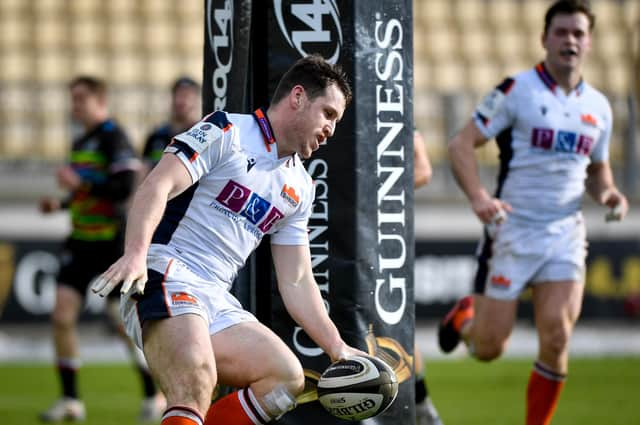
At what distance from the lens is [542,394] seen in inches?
278

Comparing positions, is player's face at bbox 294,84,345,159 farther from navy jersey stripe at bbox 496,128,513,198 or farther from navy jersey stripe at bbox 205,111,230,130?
navy jersey stripe at bbox 496,128,513,198

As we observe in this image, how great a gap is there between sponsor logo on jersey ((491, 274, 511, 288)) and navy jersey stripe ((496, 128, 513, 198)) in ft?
1.78

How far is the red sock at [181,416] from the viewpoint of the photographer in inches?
185

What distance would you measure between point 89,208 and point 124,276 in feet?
17.3

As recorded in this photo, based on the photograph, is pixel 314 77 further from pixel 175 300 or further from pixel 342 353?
pixel 342 353

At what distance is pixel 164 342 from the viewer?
15.8ft

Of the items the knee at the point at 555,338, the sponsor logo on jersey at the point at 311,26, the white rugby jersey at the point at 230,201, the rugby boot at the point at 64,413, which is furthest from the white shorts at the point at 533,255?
the rugby boot at the point at 64,413

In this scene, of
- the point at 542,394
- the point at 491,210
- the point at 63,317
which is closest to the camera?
the point at 491,210

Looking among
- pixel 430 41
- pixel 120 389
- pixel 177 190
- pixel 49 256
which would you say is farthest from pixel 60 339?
pixel 430 41

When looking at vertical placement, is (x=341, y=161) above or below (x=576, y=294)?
above

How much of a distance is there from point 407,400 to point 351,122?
1.47 m

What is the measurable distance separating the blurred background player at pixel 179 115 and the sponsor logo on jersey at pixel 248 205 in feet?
13.5

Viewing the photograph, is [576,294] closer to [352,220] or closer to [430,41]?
[352,220]

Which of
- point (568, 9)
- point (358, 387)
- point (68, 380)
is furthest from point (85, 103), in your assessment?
point (358, 387)
